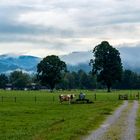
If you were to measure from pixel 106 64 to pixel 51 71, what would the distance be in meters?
36.9

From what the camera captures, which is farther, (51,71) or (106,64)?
(51,71)

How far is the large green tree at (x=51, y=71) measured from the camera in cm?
18088

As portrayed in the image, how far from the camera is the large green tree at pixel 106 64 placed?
148625 mm

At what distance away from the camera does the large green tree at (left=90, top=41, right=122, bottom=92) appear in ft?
488

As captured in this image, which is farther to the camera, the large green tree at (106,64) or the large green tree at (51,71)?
the large green tree at (51,71)

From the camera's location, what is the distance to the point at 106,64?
151 m

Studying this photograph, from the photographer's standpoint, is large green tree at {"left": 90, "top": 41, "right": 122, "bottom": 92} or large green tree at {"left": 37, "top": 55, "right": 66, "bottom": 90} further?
large green tree at {"left": 37, "top": 55, "right": 66, "bottom": 90}

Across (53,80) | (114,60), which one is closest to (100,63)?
(114,60)

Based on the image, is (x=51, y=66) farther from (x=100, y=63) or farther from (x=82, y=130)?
(x=82, y=130)

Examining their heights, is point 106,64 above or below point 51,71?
above

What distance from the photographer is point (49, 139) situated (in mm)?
23953

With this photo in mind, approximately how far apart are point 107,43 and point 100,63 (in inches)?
272

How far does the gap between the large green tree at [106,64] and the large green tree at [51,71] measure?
31478 millimetres

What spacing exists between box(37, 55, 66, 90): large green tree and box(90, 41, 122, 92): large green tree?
3148cm
